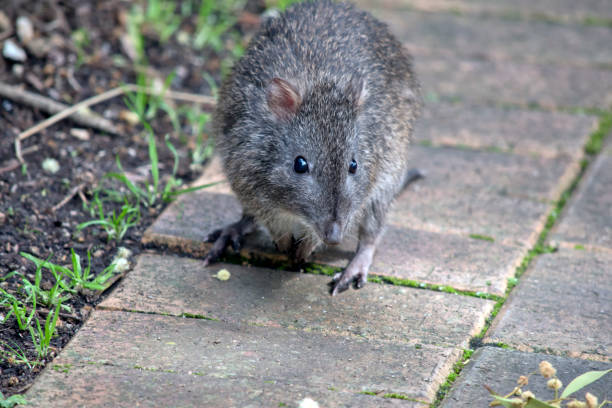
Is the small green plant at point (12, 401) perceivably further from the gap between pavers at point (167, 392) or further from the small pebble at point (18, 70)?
the small pebble at point (18, 70)

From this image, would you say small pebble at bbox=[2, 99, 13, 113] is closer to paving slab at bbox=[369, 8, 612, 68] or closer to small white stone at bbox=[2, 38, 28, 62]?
small white stone at bbox=[2, 38, 28, 62]

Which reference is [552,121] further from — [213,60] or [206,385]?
[206,385]

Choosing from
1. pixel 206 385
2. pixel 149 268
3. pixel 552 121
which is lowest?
pixel 149 268

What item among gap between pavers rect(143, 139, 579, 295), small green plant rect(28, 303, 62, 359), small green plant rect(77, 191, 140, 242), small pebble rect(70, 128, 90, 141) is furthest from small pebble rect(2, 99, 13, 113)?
small green plant rect(28, 303, 62, 359)

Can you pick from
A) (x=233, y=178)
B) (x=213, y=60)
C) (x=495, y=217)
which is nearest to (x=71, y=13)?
(x=213, y=60)

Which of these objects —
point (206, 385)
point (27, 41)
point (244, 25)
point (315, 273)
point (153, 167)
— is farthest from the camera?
point (244, 25)

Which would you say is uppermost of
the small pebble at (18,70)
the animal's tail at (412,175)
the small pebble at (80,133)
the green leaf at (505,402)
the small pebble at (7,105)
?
the green leaf at (505,402)

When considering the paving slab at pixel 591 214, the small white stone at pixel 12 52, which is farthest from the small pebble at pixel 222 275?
the small white stone at pixel 12 52
